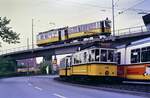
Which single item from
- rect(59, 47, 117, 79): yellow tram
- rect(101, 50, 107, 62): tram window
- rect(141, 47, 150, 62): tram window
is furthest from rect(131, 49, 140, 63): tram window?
rect(101, 50, 107, 62): tram window

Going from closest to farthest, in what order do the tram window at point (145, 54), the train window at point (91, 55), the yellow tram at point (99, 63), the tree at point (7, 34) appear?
1. the tram window at point (145, 54)
2. the yellow tram at point (99, 63)
3. the train window at point (91, 55)
4. the tree at point (7, 34)

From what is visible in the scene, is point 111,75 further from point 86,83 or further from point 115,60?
point 86,83

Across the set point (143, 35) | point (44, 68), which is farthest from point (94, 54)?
point (44, 68)

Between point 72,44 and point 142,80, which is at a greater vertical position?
point 72,44

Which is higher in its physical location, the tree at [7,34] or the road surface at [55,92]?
the tree at [7,34]

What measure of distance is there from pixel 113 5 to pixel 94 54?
50204mm

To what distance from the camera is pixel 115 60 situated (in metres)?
34.7

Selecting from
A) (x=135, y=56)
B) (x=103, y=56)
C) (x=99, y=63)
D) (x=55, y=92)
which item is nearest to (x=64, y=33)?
(x=103, y=56)

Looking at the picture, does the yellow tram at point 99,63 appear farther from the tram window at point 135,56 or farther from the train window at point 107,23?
the train window at point 107,23

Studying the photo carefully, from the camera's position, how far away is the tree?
6462 centimetres

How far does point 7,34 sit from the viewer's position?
215 ft

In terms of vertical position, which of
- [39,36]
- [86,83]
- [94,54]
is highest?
[39,36]

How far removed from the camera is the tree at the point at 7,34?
6462cm

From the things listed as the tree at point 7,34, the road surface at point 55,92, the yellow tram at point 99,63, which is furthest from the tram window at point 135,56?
the tree at point 7,34
